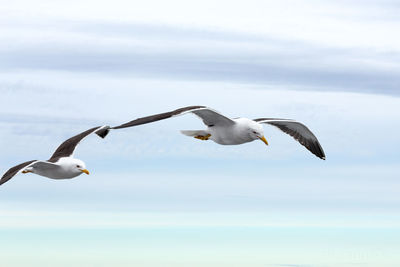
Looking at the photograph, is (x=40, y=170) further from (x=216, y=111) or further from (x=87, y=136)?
(x=216, y=111)

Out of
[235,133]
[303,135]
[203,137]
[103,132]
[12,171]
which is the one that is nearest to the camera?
[12,171]

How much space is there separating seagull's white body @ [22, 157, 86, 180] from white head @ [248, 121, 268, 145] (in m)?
6.81

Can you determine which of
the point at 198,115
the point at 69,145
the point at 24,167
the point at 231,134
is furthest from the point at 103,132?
the point at 24,167

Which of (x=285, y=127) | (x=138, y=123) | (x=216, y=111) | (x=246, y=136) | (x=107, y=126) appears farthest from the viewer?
(x=285, y=127)

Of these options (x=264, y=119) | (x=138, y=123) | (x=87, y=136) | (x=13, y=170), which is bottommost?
(x=13, y=170)

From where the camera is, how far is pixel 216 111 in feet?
95.7

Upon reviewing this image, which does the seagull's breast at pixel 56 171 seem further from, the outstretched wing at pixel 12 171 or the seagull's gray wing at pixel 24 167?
the outstretched wing at pixel 12 171

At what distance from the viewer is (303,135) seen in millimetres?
37906

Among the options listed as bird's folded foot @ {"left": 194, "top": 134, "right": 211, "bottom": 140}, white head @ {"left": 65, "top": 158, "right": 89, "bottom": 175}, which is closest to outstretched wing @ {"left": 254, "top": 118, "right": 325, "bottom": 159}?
bird's folded foot @ {"left": 194, "top": 134, "right": 211, "bottom": 140}

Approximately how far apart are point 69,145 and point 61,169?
3027mm

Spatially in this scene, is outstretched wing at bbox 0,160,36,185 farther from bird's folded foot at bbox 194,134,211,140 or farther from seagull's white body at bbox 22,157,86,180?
bird's folded foot at bbox 194,134,211,140

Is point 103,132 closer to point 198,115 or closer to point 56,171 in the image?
point 56,171

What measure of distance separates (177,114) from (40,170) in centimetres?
628

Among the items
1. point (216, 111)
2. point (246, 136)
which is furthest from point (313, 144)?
point (216, 111)
